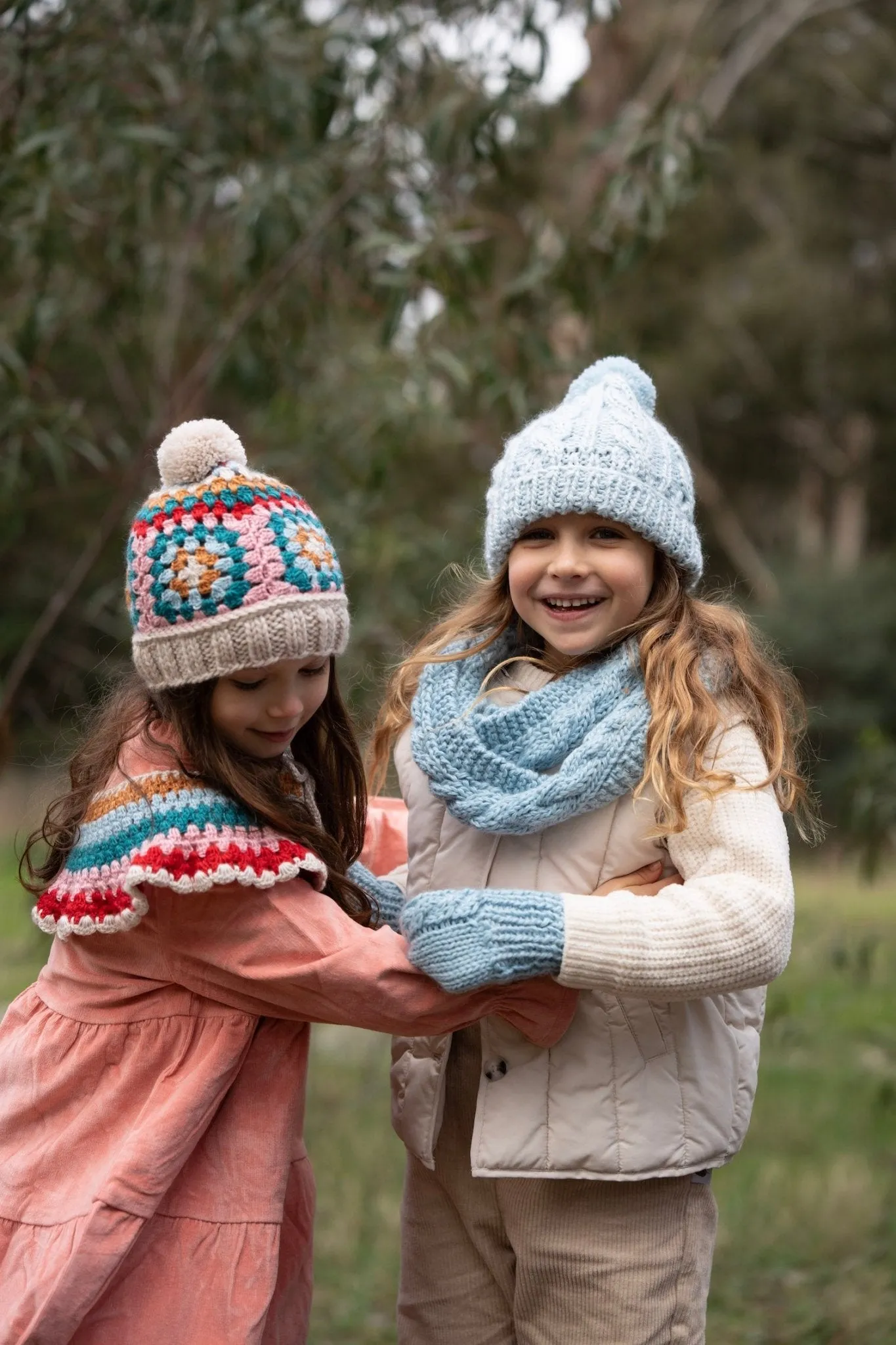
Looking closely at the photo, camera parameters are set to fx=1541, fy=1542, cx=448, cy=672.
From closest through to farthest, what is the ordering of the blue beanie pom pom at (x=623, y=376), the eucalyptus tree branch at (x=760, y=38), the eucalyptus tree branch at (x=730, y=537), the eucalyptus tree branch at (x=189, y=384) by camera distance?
the blue beanie pom pom at (x=623, y=376) < the eucalyptus tree branch at (x=189, y=384) < the eucalyptus tree branch at (x=760, y=38) < the eucalyptus tree branch at (x=730, y=537)

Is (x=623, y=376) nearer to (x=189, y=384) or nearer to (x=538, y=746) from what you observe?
(x=538, y=746)

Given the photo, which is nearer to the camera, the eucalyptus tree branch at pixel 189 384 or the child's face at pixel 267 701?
the child's face at pixel 267 701

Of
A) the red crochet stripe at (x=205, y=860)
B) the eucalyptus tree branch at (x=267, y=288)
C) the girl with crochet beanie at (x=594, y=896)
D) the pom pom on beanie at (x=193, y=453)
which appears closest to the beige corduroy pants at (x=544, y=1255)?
the girl with crochet beanie at (x=594, y=896)

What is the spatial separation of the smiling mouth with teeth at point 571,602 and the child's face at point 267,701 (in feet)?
1.20

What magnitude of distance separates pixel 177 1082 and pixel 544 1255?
603 millimetres

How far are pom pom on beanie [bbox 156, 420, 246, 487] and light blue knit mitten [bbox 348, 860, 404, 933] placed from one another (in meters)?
0.69

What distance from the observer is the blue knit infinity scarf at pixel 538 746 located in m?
2.19

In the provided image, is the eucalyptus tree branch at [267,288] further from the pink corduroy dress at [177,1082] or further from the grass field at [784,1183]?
the pink corduroy dress at [177,1082]

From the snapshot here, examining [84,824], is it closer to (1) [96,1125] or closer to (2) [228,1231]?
(1) [96,1125]

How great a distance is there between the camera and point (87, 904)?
2.18 meters

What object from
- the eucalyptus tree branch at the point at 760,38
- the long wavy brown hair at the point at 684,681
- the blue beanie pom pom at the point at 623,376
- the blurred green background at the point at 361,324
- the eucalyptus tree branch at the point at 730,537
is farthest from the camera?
the eucalyptus tree branch at the point at 730,537

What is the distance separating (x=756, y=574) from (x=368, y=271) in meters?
15.9

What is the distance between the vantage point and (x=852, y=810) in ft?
14.2

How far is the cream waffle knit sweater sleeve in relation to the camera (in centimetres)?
205
